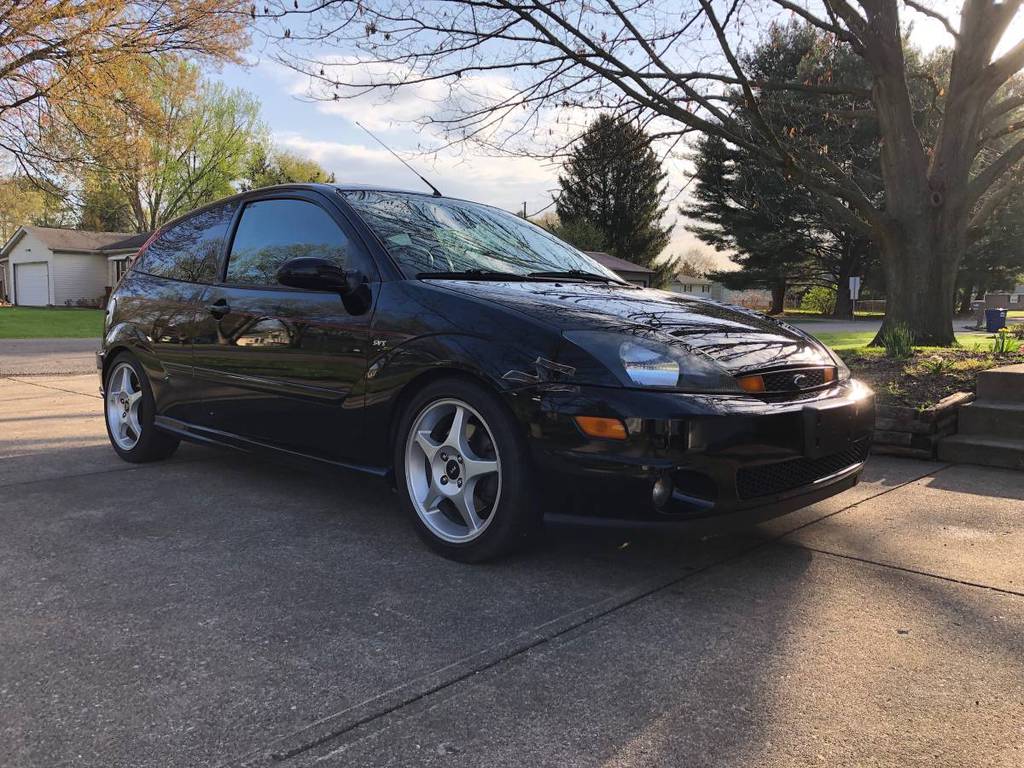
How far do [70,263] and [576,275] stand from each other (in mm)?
47221

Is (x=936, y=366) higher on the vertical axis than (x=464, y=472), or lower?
higher

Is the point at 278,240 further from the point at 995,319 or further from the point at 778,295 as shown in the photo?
the point at 778,295

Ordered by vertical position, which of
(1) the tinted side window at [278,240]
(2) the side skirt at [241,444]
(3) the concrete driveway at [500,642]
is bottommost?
(3) the concrete driveway at [500,642]

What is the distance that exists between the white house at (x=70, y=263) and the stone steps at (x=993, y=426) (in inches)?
1709

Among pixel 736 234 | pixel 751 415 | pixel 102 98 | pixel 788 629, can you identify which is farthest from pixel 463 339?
pixel 736 234

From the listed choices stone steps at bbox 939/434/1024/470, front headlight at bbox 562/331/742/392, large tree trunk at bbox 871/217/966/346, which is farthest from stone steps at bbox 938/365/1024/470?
large tree trunk at bbox 871/217/966/346

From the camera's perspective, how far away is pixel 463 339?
3.11 meters

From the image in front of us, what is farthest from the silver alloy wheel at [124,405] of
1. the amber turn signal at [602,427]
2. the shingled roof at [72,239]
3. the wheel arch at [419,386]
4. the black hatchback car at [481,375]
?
the shingled roof at [72,239]

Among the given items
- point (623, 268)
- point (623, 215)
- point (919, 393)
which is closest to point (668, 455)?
point (919, 393)

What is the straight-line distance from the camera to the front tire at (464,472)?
Answer: 9.64 ft

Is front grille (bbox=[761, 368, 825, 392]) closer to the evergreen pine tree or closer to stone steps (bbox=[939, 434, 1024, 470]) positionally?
stone steps (bbox=[939, 434, 1024, 470])

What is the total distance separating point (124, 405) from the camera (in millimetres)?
5152

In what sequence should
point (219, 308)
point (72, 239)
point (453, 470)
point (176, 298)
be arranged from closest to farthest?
1. point (453, 470)
2. point (219, 308)
3. point (176, 298)
4. point (72, 239)

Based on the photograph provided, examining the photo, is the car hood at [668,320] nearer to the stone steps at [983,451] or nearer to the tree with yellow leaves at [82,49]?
the stone steps at [983,451]
